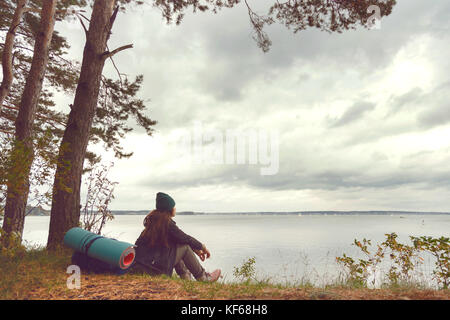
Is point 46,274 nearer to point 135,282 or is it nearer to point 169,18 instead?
point 135,282

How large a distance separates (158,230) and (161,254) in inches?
15.9

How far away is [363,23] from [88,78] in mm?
6990

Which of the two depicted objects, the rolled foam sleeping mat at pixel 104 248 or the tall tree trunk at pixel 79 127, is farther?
the tall tree trunk at pixel 79 127

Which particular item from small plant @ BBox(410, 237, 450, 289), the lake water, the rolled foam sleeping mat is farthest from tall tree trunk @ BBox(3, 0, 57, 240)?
small plant @ BBox(410, 237, 450, 289)

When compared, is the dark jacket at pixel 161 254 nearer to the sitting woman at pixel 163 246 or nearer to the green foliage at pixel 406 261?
the sitting woman at pixel 163 246

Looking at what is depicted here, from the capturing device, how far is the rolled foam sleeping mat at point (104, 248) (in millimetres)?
4086

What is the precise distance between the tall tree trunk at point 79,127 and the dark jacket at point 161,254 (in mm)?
2107

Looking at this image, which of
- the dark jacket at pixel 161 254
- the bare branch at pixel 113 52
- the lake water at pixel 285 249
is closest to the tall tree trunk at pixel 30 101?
the lake water at pixel 285 249

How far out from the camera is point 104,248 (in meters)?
4.12

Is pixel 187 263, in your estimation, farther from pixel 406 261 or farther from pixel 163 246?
pixel 406 261

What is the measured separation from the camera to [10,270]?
421 cm

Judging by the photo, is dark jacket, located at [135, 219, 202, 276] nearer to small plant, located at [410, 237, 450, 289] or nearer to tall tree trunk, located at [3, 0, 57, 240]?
→ tall tree trunk, located at [3, 0, 57, 240]

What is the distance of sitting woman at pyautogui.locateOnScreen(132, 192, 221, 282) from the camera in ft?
15.0
